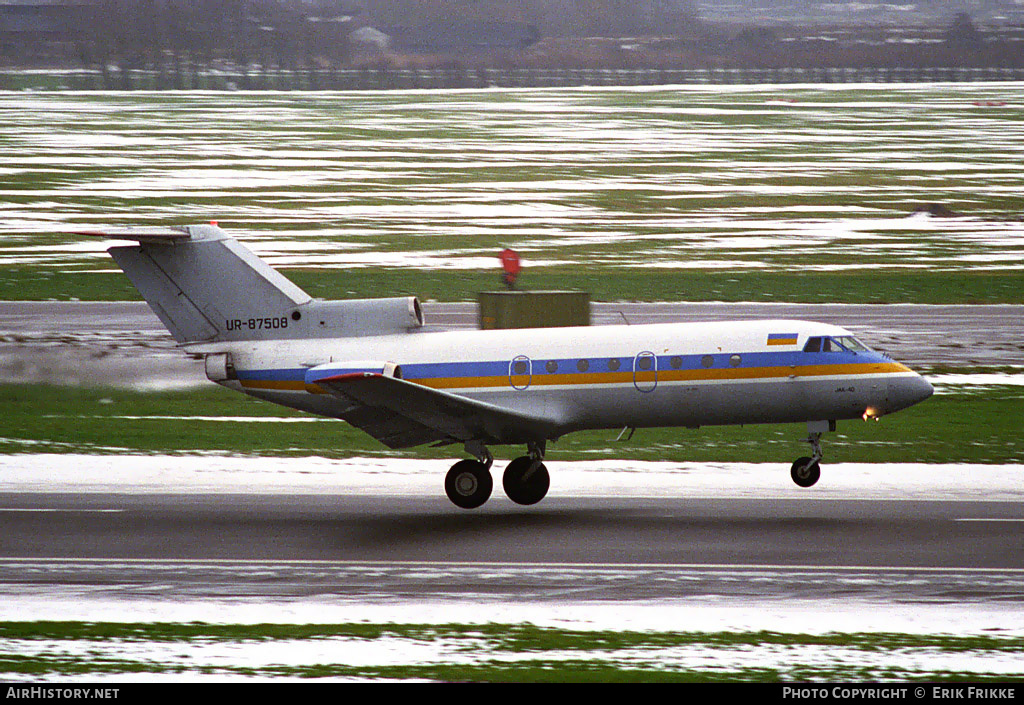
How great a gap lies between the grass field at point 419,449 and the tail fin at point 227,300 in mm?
4520

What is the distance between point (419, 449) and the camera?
2692cm

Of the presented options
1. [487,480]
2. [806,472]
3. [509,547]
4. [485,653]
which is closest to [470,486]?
[487,480]

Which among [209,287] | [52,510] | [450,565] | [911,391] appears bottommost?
[450,565]

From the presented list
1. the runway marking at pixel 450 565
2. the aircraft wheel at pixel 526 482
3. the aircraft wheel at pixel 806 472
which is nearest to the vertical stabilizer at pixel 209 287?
the aircraft wheel at pixel 526 482

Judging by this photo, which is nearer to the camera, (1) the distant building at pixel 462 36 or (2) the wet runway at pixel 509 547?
(2) the wet runway at pixel 509 547

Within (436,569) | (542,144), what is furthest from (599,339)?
(542,144)

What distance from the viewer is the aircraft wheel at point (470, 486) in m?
21.0

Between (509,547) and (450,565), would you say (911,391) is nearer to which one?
(509,547)

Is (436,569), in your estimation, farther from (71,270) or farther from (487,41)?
(487,41)

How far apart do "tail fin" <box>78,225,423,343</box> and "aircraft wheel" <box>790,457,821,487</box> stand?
6151mm

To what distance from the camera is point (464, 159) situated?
81.1 metres

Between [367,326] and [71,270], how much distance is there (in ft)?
105

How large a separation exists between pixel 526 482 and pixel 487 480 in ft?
2.41

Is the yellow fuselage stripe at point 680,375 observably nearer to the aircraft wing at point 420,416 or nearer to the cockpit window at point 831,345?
the cockpit window at point 831,345
